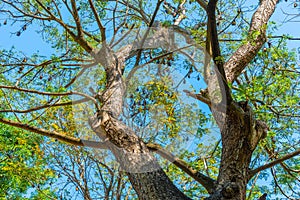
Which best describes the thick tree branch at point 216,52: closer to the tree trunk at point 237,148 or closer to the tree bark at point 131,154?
the tree trunk at point 237,148

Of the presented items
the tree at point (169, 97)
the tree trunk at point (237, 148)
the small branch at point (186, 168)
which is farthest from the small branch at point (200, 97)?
the small branch at point (186, 168)

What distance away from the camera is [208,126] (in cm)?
317

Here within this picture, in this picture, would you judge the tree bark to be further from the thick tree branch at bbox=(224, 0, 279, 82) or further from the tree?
the thick tree branch at bbox=(224, 0, 279, 82)

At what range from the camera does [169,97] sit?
320 centimetres

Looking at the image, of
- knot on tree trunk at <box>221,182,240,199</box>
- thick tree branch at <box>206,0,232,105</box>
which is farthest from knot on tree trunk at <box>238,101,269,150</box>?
knot on tree trunk at <box>221,182,240,199</box>

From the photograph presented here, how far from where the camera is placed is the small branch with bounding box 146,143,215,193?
2.39 m

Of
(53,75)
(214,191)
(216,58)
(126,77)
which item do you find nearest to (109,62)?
(126,77)

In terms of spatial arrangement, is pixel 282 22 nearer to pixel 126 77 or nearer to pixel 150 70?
pixel 150 70

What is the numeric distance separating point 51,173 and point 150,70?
2392 millimetres

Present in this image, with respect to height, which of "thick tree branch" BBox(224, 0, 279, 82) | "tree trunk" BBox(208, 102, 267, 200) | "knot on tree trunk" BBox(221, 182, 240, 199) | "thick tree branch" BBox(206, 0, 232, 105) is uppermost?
"thick tree branch" BBox(224, 0, 279, 82)

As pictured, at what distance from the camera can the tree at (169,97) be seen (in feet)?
7.97

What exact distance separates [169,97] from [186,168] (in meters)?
0.81

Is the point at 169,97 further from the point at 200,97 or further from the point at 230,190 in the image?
the point at 230,190

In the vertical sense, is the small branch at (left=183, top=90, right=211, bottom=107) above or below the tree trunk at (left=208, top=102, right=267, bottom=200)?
above
